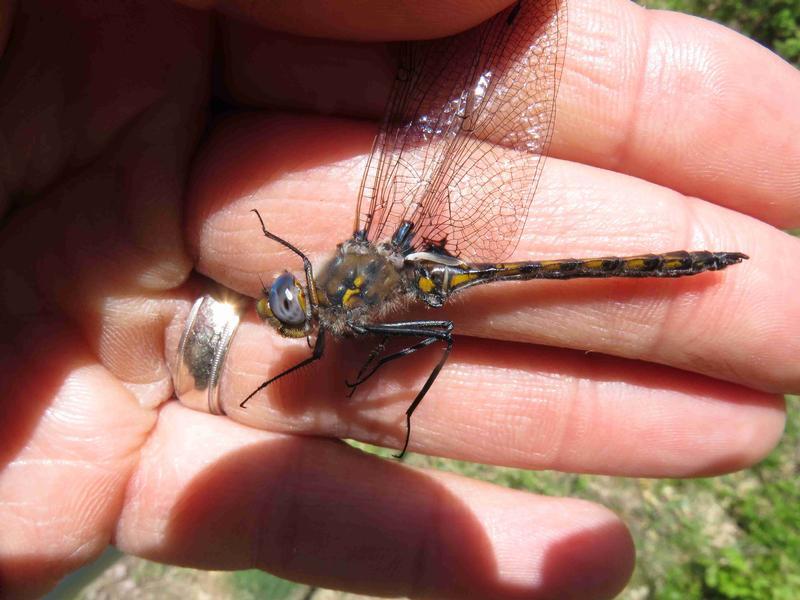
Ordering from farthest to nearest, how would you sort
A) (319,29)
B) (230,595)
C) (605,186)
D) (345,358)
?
(230,595) → (345,358) → (605,186) → (319,29)

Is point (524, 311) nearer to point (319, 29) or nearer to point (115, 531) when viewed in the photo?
point (319, 29)

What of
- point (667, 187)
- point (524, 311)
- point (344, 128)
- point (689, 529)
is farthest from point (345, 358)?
point (689, 529)

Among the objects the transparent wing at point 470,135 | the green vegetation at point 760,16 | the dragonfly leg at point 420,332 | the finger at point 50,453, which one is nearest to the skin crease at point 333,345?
the finger at point 50,453

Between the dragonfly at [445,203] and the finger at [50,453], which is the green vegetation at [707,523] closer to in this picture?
the dragonfly at [445,203]

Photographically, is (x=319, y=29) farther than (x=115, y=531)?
No

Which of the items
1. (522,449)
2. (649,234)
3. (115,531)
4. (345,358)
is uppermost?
(649,234)

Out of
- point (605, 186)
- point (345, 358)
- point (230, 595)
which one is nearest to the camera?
point (605, 186)
